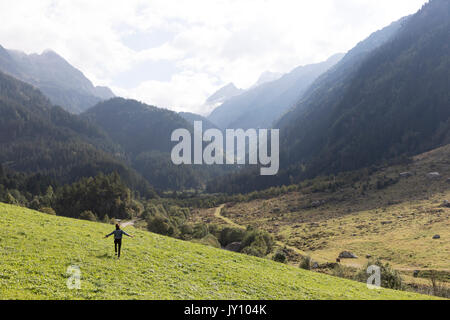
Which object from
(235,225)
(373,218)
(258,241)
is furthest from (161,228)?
(373,218)

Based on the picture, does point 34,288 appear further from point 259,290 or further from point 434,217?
point 434,217

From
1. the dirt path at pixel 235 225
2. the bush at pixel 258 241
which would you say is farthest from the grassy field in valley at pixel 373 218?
the bush at pixel 258 241

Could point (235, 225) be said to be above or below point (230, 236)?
below

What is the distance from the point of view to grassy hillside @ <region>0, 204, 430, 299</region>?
19.2m

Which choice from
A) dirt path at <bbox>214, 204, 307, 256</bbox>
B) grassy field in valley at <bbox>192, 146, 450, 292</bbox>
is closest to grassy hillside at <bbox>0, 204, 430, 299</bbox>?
grassy field in valley at <bbox>192, 146, 450, 292</bbox>

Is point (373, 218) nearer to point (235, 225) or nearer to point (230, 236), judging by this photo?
point (235, 225)

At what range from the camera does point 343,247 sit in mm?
87562

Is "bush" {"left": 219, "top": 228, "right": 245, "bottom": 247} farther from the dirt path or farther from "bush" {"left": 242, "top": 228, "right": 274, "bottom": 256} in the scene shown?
the dirt path

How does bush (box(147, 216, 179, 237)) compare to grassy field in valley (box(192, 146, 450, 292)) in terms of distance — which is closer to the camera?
grassy field in valley (box(192, 146, 450, 292))

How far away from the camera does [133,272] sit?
953 inches

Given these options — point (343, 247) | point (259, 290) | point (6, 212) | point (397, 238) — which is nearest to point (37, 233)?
point (6, 212)

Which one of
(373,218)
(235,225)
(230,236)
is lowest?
(235,225)

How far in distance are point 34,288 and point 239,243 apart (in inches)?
2871

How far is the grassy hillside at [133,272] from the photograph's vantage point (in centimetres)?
1922
